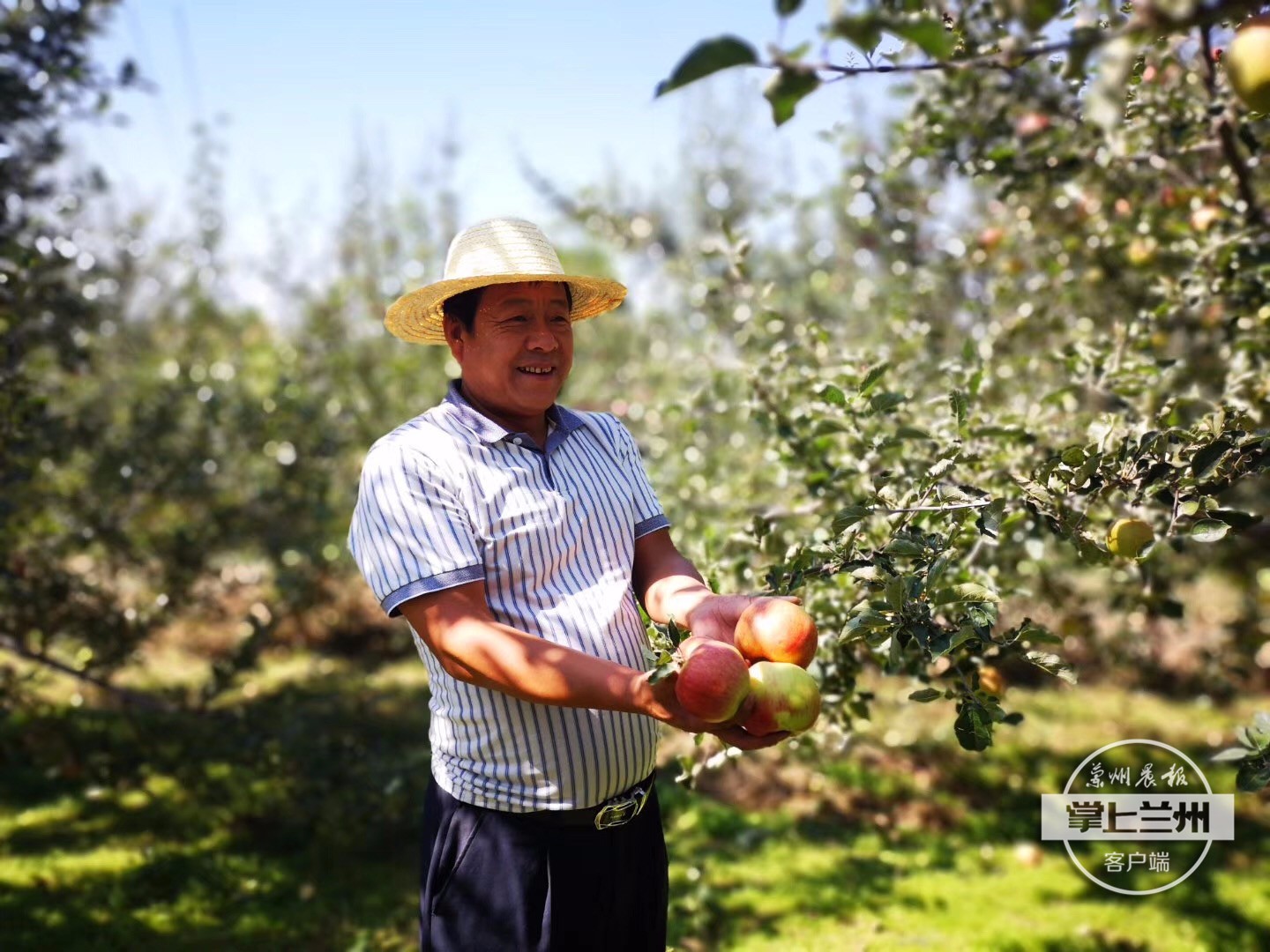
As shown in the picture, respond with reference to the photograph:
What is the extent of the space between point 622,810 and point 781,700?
426mm

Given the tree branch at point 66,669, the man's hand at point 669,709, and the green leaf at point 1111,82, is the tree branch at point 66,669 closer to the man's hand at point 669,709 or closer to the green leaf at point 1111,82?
the man's hand at point 669,709

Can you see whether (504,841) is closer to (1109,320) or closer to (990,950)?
(990,950)

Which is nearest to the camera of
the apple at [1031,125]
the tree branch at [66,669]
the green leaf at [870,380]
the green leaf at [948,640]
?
the green leaf at [948,640]

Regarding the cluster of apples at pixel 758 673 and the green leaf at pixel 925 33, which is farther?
the cluster of apples at pixel 758 673

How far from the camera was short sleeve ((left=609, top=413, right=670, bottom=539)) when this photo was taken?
2.03m

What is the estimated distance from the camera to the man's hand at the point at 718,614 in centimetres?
182

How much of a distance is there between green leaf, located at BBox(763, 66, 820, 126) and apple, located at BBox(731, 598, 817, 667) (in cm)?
94

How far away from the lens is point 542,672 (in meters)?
1.53

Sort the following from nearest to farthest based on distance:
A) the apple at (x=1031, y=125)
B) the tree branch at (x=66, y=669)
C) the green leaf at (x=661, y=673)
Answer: the green leaf at (x=661, y=673)
the apple at (x=1031, y=125)
the tree branch at (x=66, y=669)

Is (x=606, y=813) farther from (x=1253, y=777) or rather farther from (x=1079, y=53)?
(x=1079, y=53)

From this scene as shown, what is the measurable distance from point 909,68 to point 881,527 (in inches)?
55.4

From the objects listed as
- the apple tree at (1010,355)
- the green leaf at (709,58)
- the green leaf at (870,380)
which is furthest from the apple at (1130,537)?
the green leaf at (709,58)

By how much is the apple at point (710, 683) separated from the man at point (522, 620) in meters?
0.03

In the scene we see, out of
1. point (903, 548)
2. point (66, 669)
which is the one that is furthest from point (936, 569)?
point (66, 669)
